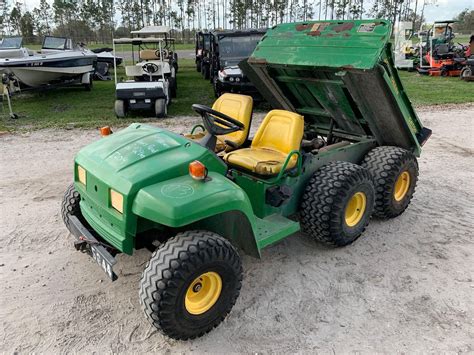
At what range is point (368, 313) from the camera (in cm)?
290

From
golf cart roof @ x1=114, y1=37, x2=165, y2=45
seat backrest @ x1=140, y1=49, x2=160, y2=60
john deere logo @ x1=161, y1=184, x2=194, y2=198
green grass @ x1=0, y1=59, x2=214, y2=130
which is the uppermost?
golf cart roof @ x1=114, y1=37, x2=165, y2=45

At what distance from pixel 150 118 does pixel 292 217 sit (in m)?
6.04

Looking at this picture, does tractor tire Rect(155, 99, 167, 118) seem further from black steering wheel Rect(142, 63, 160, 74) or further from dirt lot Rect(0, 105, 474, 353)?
dirt lot Rect(0, 105, 474, 353)

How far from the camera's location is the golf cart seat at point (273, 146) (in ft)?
11.1

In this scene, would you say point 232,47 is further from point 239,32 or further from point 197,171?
point 197,171

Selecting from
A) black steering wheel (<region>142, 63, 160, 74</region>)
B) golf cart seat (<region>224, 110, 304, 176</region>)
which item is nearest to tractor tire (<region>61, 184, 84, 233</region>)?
golf cart seat (<region>224, 110, 304, 176</region>)

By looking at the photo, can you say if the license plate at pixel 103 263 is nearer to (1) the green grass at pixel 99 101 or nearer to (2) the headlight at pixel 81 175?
(2) the headlight at pixel 81 175

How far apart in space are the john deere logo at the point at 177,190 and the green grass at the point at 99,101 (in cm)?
642

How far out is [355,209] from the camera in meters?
3.81

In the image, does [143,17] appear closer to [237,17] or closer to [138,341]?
[237,17]

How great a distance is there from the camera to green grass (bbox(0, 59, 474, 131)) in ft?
29.0

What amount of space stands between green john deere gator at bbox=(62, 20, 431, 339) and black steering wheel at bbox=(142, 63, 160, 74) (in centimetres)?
640

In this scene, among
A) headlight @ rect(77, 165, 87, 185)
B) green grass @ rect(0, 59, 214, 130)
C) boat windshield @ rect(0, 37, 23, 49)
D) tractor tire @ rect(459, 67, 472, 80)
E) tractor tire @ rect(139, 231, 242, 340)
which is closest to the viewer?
tractor tire @ rect(139, 231, 242, 340)

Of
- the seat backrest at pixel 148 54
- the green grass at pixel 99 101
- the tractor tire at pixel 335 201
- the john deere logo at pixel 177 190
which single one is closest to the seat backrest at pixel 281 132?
the tractor tire at pixel 335 201
